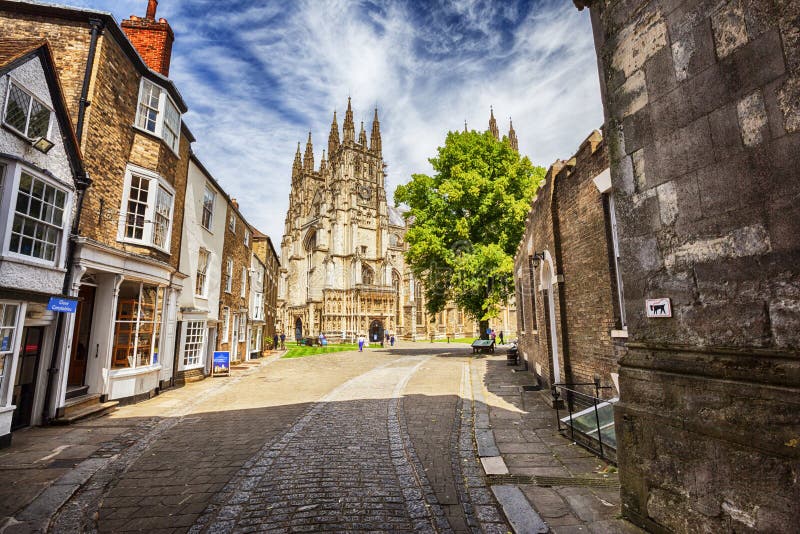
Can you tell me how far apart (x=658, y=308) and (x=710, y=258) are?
23.4 inches

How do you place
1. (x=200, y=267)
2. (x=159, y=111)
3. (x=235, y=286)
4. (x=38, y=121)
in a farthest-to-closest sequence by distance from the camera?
(x=235, y=286)
(x=200, y=267)
(x=159, y=111)
(x=38, y=121)

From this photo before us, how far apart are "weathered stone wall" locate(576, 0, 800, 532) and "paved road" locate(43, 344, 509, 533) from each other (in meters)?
1.83

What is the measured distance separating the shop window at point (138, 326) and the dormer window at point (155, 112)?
14.7 ft

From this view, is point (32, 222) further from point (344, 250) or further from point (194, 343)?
point (344, 250)

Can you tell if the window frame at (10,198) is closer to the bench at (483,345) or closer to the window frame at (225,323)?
the window frame at (225,323)

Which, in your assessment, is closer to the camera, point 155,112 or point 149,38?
point 155,112

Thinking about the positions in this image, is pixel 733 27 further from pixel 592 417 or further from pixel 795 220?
pixel 592 417

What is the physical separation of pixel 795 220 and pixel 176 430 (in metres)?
9.10

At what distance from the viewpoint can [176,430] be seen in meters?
7.14

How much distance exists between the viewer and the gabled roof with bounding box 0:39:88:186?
6667 millimetres

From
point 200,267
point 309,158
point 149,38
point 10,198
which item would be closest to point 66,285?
point 10,198

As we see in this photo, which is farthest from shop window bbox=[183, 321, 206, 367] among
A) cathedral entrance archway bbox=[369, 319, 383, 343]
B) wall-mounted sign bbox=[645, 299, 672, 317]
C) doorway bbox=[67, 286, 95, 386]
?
cathedral entrance archway bbox=[369, 319, 383, 343]

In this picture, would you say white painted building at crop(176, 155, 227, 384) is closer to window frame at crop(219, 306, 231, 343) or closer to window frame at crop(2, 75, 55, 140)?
window frame at crop(219, 306, 231, 343)

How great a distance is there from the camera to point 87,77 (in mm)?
8562
